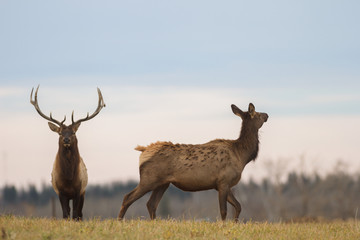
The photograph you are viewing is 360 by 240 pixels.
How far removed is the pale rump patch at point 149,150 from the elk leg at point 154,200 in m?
0.73

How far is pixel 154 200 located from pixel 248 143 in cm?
263

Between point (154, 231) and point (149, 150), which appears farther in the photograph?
point (149, 150)

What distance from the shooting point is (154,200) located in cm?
1255

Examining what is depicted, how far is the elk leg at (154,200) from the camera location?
12422mm

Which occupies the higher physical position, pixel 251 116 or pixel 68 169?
pixel 251 116

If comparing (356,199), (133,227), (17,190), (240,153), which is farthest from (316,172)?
(17,190)

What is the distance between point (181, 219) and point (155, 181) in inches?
51.2

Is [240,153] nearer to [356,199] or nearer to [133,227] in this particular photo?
[133,227]

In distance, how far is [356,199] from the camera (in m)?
52.1

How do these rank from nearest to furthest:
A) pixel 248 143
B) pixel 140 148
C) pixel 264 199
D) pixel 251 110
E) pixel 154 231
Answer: pixel 154 231 → pixel 140 148 → pixel 248 143 → pixel 251 110 → pixel 264 199

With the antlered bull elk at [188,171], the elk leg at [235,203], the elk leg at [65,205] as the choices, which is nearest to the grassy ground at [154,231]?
the elk leg at [235,203]

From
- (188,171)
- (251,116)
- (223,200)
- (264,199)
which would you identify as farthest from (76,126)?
(264,199)

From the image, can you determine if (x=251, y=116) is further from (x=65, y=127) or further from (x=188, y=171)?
(x=65, y=127)

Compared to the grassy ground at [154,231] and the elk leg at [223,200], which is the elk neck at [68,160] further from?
the elk leg at [223,200]
